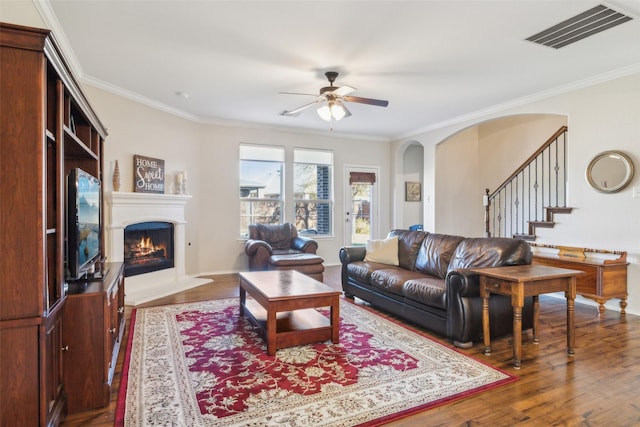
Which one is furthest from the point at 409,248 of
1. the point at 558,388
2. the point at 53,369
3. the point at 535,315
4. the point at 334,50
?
the point at 53,369

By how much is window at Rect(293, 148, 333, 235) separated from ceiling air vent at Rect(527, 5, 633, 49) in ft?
14.7

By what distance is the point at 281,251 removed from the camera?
568 centimetres

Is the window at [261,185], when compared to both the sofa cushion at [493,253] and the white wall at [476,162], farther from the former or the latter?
the sofa cushion at [493,253]

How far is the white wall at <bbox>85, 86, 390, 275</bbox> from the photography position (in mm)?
4770

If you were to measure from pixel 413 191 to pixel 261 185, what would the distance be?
134 inches

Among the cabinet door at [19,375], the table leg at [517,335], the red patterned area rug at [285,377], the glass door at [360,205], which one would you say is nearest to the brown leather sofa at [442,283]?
the red patterned area rug at [285,377]

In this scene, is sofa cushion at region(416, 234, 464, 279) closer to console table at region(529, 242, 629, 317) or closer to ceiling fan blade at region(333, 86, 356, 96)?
console table at region(529, 242, 629, 317)

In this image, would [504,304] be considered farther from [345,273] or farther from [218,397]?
[218,397]

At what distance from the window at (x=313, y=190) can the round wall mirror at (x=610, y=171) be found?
4339 millimetres

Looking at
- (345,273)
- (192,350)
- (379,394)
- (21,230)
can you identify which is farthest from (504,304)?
(21,230)

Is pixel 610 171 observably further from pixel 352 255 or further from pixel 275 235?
pixel 275 235

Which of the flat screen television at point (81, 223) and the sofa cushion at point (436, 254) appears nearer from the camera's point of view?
the flat screen television at point (81, 223)

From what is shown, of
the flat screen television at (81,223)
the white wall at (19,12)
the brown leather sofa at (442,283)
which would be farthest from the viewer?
the brown leather sofa at (442,283)

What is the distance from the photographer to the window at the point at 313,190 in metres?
7.05
